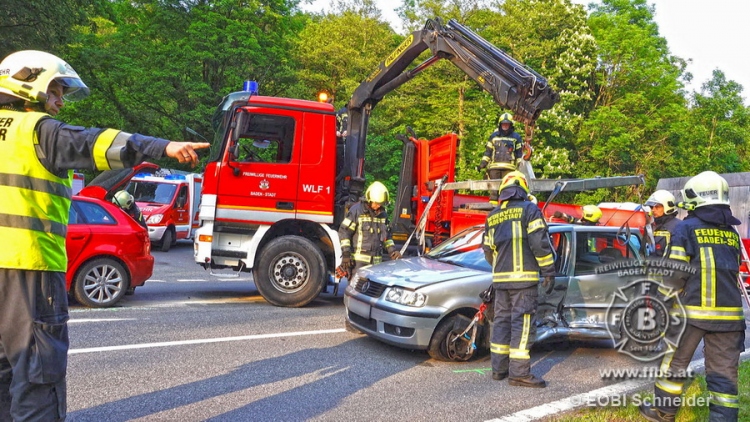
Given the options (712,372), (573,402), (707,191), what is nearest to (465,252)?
(573,402)

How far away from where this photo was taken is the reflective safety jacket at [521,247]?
5.26 meters

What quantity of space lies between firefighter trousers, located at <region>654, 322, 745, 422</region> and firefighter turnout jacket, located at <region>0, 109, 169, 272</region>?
366 centimetres

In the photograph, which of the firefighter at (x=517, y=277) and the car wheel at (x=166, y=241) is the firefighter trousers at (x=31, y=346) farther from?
the car wheel at (x=166, y=241)

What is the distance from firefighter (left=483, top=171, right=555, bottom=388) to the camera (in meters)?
5.22

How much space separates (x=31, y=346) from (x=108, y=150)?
0.92 meters

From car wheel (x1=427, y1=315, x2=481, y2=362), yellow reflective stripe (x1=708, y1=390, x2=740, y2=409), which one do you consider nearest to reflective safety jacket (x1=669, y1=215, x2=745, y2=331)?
yellow reflective stripe (x1=708, y1=390, x2=740, y2=409)

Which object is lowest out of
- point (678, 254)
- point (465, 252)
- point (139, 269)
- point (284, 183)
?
point (139, 269)

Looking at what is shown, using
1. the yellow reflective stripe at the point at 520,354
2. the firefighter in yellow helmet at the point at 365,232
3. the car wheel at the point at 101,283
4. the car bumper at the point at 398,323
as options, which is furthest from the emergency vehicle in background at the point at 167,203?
the yellow reflective stripe at the point at 520,354

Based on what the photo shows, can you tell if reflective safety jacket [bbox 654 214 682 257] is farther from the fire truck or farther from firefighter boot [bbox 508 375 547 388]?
firefighter boot [bbox 508 375 547 388]

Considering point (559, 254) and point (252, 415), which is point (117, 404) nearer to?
point (252, 415)

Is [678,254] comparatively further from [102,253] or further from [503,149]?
[102,253]

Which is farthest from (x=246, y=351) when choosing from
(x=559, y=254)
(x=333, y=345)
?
(x=559, y=254)

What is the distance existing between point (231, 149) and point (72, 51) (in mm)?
15980

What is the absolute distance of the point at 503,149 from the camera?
8.88 metres
